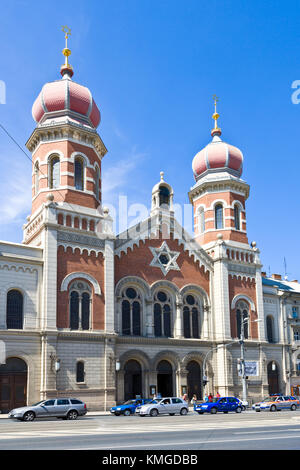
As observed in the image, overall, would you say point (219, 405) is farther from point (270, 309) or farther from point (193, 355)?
point (270, 309)

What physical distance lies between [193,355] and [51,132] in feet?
73.0

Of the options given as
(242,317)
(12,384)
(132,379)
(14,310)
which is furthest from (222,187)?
(12,384)

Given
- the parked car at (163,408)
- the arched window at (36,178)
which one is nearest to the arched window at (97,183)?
the arched window at (36,178)

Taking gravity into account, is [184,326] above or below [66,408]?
above

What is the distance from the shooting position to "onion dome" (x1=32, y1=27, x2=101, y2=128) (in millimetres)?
42969

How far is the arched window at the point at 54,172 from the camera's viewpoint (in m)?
41.9

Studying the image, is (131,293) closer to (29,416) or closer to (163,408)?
(163,408)

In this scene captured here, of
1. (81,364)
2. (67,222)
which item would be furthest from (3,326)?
(67,222)

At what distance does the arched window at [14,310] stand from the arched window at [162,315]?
12.0m

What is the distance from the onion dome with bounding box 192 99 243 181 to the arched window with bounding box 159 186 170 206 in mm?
6747

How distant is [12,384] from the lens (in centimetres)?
3472

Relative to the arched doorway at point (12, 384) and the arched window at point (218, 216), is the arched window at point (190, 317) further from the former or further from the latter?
the arched doorway at point (12, 384)
